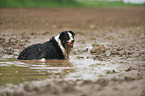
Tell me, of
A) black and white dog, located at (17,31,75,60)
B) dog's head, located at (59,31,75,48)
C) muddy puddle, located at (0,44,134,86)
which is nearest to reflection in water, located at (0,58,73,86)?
A: muddy puddle, located at (0,44,134,86)

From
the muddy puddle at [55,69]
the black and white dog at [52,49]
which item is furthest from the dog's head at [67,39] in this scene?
the muddy puddle at [55,69]

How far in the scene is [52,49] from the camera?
36.5ft

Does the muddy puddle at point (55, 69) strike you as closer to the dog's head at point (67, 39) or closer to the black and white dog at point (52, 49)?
the black and white dog at point (52, 49)

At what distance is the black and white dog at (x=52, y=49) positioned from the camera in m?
10.8

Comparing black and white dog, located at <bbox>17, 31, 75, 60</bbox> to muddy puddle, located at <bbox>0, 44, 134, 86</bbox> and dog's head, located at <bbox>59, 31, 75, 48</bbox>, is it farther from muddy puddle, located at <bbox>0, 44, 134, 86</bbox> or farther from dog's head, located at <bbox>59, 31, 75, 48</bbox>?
muddy puddle, located at <bbox>0, 44, 134, 86</bbox>

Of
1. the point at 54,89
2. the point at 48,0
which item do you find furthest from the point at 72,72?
the point at 48,0

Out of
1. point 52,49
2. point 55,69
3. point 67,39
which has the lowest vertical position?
point 55,69

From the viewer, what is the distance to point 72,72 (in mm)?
8547

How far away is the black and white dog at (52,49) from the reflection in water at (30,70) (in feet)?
1.25

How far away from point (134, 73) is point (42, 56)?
160 inches

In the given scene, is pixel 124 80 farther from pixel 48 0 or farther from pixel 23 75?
pixel 48 0

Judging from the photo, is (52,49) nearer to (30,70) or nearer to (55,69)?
(55,69)

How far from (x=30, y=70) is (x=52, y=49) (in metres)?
2.45

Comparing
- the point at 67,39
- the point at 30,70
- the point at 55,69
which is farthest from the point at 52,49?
the point at 30,70
